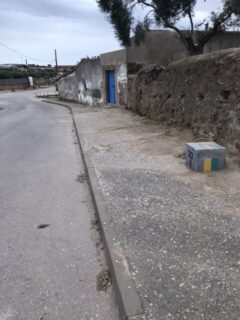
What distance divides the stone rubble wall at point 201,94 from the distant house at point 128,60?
10.1 ft

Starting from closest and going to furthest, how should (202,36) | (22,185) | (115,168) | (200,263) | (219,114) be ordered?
1. (200,263)
2. (22,185)
3. (115,168)
4. (219,114)
5. (202,36)

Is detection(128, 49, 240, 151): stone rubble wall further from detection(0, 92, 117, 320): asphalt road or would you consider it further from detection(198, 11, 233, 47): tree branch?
detection(198, 11, 233, 47): tree branch

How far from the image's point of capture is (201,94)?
25.5 ft

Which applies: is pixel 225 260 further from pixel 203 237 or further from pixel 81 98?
pixel 81 98

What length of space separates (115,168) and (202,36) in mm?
11988

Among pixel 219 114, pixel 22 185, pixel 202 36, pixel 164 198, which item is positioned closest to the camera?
pixel 164 198

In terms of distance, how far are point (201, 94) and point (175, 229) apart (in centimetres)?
506

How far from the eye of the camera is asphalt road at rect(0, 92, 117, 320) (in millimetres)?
2605

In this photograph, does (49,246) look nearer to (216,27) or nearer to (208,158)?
(208,158)

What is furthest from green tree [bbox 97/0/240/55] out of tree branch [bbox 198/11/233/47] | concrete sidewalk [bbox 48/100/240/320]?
concrete sidewalk [bbox 48/100/240/320]

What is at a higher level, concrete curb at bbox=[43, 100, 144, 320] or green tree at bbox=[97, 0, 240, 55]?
green tree at bbox=[97, 0, 240, 55]

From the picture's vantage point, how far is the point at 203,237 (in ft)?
10.9

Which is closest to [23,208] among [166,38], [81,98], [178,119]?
[178,119]

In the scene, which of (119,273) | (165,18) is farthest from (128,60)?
(119,273)
